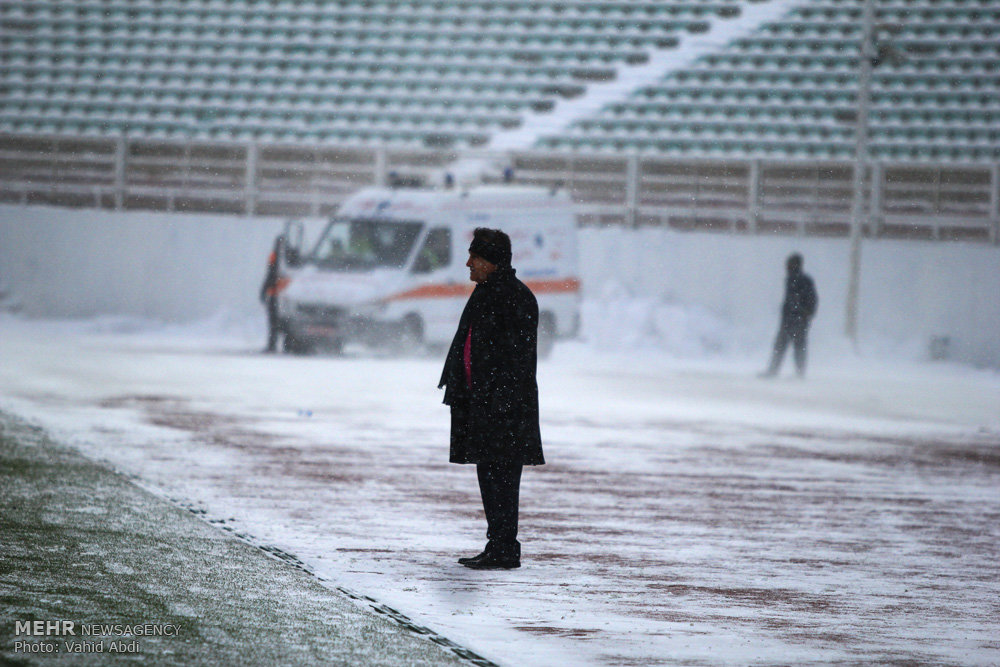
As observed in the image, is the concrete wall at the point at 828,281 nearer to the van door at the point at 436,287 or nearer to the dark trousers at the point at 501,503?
the van door at the point at 436,287

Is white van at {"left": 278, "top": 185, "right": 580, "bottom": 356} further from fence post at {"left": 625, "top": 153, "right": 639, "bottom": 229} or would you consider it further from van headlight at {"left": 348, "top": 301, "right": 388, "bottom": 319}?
fence post at {"left": 625, "top": 153, "right": 639, "bottom": 229}

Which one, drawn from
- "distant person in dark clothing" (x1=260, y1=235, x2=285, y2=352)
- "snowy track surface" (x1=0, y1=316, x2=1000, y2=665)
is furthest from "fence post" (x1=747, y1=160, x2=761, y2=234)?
"distant person in dark clothing" (x1=260, y1=235, x2=285, y2=352)

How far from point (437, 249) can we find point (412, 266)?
52 centimetres

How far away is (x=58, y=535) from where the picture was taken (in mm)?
8633

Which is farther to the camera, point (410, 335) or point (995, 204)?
point (995, 204)

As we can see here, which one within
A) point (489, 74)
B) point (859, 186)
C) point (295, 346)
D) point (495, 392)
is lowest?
point (295, 346)

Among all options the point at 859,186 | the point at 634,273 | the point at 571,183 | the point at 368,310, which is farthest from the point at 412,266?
the point at 859,186

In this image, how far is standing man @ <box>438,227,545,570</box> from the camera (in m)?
8.65

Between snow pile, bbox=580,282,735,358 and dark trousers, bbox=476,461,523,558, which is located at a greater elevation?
dark trousers, bbox=476,461,523,558

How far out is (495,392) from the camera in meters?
8.68

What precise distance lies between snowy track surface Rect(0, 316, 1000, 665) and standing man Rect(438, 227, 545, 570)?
13.3 inches

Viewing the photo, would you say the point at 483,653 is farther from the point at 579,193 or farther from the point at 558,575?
the point at 579,193

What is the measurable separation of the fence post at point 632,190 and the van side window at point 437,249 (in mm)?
6229

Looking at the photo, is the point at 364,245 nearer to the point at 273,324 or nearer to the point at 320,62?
the point at 273,324
